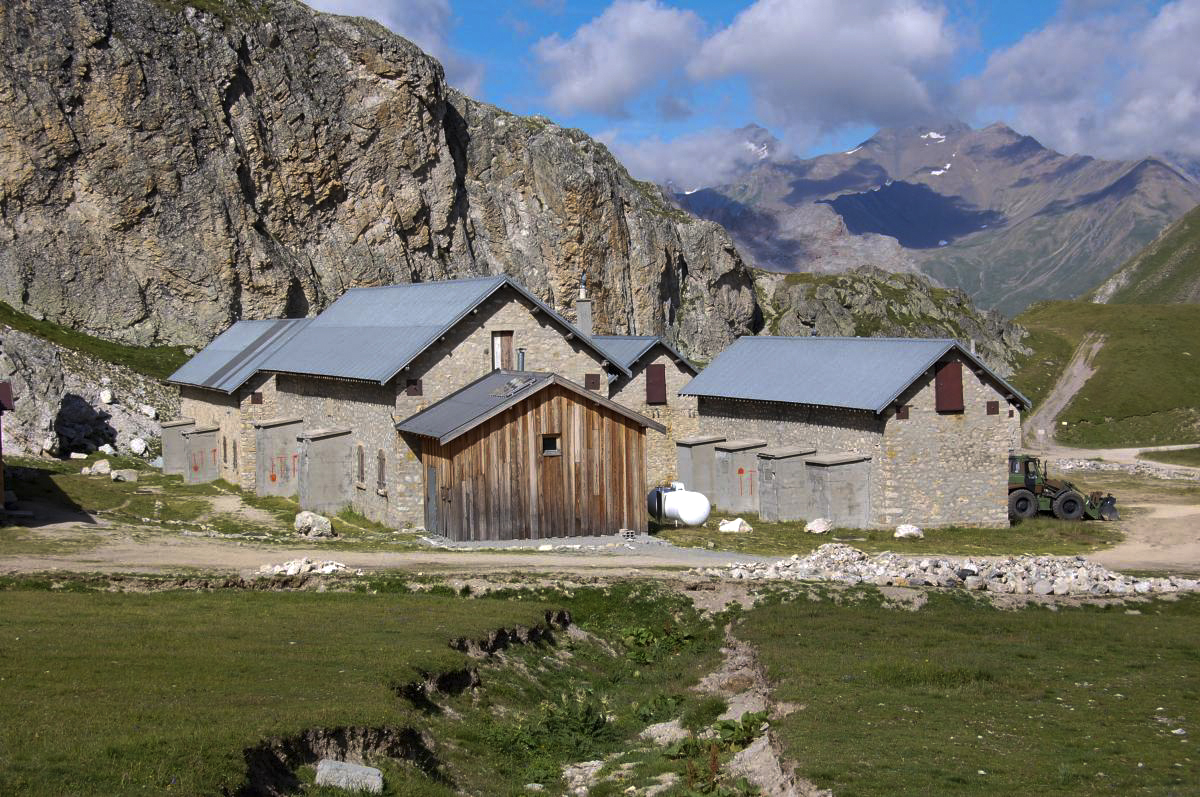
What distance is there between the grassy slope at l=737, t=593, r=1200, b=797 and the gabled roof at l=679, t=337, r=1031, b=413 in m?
18.2

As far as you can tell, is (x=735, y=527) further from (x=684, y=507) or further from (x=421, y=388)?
(x=421, y=388)

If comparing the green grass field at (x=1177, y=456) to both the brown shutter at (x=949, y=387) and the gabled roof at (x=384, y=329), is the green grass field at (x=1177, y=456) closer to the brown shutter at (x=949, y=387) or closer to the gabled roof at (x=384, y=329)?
the brown shutter at (x=949, y=387)

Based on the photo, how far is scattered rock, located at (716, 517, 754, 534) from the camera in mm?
42438

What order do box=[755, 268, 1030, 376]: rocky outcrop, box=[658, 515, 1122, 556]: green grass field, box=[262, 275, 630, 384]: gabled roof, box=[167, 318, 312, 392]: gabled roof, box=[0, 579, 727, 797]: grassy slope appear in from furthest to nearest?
box=[755, 268, 1030, 376]: rocky outcrop < box=[167, 318, 312, 392]: gabled roof < box=[262, 275, 630, 384]: gabled roof < box=[658, 515, 1122, 556]: green grass field < box=[0, 579, 727, 797]: grassy slope

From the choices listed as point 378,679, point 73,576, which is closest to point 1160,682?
point 378,679

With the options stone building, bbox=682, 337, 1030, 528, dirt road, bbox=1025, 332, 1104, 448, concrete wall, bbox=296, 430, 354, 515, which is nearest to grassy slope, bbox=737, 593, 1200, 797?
stone building, bbox=682, 337, 1030, 528

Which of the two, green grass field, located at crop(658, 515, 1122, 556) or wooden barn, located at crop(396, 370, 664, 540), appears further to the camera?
green grass field, located at crop(658, 515, 1122, 556)

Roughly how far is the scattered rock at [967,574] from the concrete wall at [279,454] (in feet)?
71.6

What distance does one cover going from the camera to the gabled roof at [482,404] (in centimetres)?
3631

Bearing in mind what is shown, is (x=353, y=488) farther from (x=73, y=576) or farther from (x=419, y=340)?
(x=73, y=576)

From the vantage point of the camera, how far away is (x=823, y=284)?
13338cm

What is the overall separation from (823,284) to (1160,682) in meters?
117

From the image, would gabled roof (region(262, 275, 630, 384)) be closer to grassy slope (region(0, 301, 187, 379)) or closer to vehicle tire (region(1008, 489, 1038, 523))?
vehicle tire (region(1008, 489, 1038, 523))

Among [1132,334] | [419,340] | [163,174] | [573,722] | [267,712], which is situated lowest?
[573,722]
